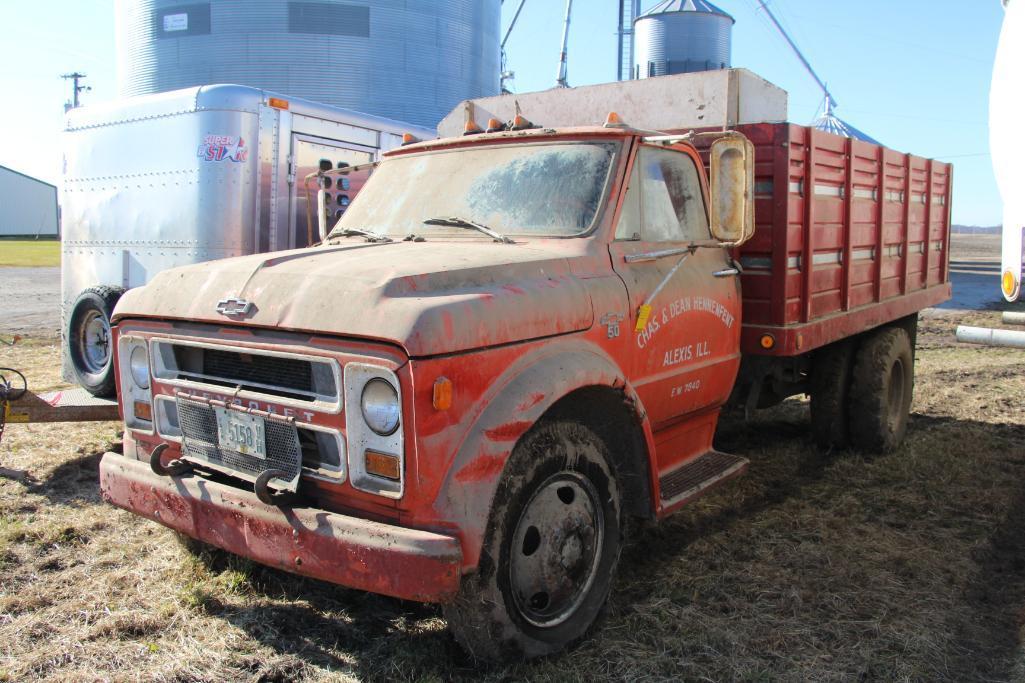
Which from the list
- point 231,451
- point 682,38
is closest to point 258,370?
point 231,451

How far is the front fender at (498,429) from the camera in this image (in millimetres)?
2891

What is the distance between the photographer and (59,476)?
5.86 meters

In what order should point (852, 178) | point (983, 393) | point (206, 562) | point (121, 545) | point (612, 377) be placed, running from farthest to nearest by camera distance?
point (983, 393)
point (852, 178)
point (121, 545)
point (206, 562)
point (612, 377)

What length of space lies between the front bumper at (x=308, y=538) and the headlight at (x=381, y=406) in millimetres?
337

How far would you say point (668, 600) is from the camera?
3.94 metres

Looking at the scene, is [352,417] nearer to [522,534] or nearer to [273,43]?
[522,534]

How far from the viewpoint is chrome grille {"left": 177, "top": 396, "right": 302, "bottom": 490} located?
315 centimetres

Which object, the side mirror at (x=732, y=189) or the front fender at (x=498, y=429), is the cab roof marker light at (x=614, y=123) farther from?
the front fender at (x=498, y=429)

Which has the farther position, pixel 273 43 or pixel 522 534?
pixel 273 43

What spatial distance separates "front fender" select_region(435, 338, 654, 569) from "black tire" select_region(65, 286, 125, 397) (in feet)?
15.3

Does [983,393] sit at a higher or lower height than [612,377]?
lower

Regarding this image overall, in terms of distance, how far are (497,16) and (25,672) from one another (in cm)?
3546

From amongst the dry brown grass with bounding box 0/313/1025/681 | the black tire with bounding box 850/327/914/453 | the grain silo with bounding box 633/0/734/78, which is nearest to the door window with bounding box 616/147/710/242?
the dry brown grass with bounding box 0/313/1025/681

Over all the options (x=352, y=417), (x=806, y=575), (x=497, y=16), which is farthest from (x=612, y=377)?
(x=497, y=16)
